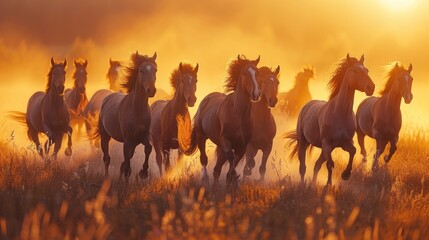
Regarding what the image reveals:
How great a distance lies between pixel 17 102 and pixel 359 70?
21.7 metres

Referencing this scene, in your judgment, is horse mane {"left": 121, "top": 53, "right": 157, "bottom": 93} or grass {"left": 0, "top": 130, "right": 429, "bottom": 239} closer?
grass {"left": 0, "top": 130, "right": 429, "bottom": 239}

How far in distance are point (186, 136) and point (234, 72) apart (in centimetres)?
154

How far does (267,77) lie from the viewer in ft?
45.0

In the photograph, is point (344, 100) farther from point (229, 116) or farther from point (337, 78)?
point (229, 116)

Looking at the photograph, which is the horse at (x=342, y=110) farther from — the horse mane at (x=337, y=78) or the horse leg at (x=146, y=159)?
the horse leg at (x=146, y=159)

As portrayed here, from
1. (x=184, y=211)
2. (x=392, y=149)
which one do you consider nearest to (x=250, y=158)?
(x=392, y=149)

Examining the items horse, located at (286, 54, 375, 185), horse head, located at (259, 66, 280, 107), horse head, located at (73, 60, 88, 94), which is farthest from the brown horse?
horse head, located at (73, 60, 88, 94)

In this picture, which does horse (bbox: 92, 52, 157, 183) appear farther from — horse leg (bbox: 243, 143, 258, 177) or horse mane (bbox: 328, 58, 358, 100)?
horse mane (bbox: 328, 58, 358, 100)

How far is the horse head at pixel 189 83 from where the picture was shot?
43.5ft

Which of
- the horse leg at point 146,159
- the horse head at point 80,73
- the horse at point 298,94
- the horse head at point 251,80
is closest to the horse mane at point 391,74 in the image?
the horse head at point 251,80

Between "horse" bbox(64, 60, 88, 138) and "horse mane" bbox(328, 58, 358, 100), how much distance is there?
17.8ft

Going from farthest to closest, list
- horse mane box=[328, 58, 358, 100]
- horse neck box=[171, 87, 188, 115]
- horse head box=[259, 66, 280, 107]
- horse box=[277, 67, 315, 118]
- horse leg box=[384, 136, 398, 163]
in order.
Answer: horse box=[277, 67, 315, 118] → horse leg box=[384, 136, 398, 163] → horse neck box=[171, 87, 188, 115] → horse mane box=[328, 58, 358, 100] → horse head box=[259, 66, 280, 107]

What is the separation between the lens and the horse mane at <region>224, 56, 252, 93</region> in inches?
492

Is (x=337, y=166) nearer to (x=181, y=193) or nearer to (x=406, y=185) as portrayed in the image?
(x=406, y=185)
